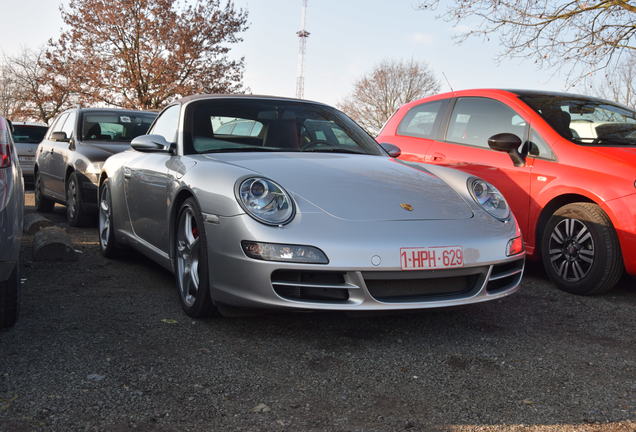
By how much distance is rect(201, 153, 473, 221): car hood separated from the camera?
3.36m

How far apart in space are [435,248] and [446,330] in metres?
0.64

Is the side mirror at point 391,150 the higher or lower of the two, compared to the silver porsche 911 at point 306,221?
higher

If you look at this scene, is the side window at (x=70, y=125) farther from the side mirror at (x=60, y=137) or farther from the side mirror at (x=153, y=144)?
the side mirror at (x=153, y=144)

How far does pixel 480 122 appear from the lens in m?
5.72

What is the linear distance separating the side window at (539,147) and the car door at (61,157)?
18.7ft

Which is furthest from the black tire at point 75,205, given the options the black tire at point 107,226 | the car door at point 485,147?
the car door at point 485,147

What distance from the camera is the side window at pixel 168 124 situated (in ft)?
14.9

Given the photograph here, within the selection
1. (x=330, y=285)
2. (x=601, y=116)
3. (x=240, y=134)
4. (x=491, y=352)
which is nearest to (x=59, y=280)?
(x=240, y=134)

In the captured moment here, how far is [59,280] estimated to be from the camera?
4.74 meters

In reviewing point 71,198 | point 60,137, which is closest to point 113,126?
point 60,137

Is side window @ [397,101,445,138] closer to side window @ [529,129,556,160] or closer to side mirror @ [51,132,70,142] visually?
side window @ [529,129,556,160]

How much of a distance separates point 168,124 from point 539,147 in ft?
9.49

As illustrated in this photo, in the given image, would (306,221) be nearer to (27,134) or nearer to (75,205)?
(75,205)

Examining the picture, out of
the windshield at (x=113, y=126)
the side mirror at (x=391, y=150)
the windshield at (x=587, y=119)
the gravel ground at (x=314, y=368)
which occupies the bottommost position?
the gravel ground at (x=314, y=368)
